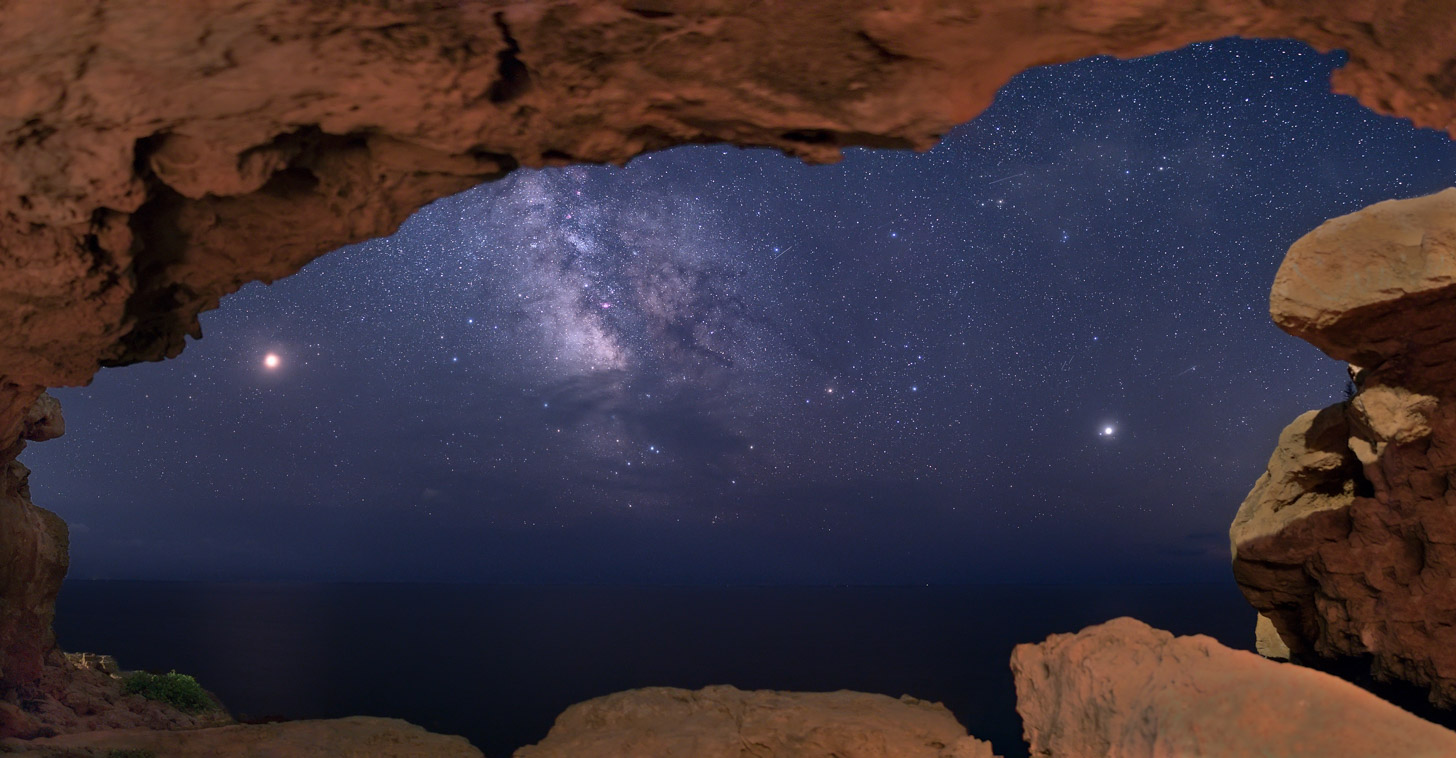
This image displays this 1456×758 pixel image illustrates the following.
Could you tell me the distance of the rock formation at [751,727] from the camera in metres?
10.5

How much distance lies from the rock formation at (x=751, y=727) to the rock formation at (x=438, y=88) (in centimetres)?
782

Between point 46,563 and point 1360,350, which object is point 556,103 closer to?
point 1360,350

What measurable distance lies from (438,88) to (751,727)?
9.45 m

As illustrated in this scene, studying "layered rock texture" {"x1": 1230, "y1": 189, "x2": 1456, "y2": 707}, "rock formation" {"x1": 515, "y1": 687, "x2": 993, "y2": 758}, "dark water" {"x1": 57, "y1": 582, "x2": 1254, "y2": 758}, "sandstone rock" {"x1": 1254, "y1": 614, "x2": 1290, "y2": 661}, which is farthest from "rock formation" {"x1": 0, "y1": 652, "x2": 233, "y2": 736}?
"sandstone rock" {"x1": 1254, "y1": 614, "x2": 1290, "y2": 661}

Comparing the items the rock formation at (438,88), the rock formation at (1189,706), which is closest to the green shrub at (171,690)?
the rock formation at (438,88)

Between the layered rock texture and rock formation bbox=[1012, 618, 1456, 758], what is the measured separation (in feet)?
20.6

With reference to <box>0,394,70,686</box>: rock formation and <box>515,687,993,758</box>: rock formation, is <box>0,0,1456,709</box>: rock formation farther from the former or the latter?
<box>515,687,993,758</box>: rock formation

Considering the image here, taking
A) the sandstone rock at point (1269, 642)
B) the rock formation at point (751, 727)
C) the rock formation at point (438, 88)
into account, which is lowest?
the sandstone rock at point (1269, 642)

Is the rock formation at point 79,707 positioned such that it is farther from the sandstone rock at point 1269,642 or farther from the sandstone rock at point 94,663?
the sandstone rock at point 1269,642

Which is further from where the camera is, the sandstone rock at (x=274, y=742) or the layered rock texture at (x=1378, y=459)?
the sandstone rock at (x=274, y=742)

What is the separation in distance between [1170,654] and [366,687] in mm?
40140

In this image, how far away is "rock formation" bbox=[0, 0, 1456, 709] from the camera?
4305 mm

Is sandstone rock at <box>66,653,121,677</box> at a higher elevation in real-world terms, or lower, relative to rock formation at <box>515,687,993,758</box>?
higher

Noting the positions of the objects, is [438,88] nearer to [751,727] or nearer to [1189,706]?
[1189,706]
